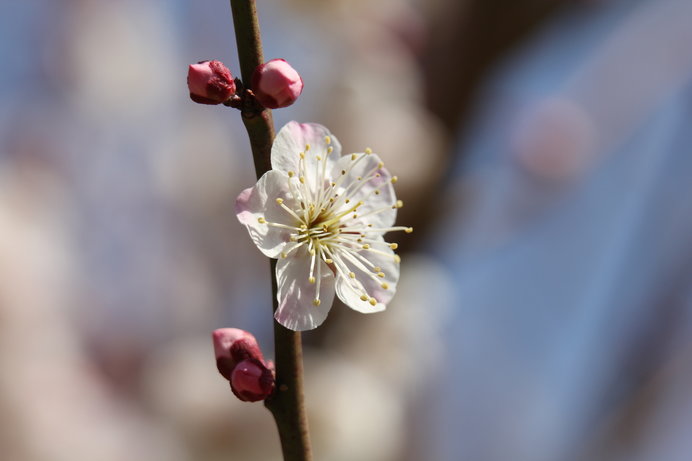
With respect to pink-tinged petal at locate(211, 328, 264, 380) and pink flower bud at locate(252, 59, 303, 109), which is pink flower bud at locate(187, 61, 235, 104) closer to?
pink flower bud at locate(252, 59, 303, 109)

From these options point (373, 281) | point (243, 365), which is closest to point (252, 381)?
point (243, 365)

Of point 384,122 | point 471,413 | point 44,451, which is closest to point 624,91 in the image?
point 384,122

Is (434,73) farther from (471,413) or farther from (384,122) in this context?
(471,413)

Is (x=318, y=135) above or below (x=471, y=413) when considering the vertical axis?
above

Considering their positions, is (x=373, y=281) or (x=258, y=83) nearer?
(x=258, y=83)

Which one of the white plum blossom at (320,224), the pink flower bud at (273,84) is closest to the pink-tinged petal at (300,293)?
the white plum blossom at (320,224)

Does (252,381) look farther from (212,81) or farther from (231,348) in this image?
(212,81)
